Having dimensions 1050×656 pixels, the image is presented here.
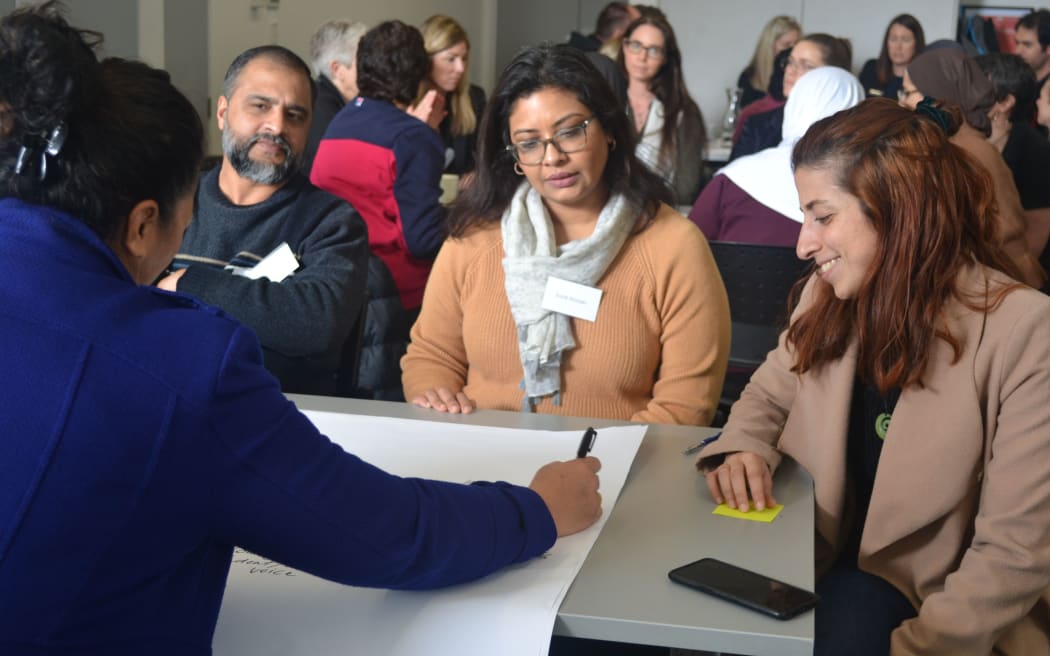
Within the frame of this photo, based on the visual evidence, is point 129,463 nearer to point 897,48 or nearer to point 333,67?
point 333,67

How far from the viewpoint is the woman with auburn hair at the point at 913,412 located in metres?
1.57

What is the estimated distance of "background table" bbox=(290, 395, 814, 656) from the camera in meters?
1.16

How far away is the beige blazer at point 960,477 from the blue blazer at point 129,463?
2.67ft

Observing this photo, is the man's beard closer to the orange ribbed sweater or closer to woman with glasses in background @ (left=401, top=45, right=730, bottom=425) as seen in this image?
woman with glasses in background @ (left=401, top=45, right=730, bottom=425)

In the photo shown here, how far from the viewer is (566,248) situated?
2318 millimetres

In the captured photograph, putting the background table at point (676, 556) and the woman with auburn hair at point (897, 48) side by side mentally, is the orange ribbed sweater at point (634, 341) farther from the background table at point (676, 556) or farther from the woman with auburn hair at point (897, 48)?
the woman with auburn hair at point (897, 48)

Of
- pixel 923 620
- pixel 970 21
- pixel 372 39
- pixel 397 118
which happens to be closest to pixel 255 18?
pixel 372 39

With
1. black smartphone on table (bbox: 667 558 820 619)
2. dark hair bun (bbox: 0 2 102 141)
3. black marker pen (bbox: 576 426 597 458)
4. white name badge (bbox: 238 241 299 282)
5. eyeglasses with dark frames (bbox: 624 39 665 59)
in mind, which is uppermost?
eyeglasses with dark frames (bbox: 624 39 665 59)

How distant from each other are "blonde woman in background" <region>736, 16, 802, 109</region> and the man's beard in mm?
5786

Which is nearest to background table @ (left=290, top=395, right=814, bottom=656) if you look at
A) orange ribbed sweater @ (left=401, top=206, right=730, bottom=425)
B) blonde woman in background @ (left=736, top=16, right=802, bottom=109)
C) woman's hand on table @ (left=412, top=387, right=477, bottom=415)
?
woman's hand on table @ (left=412, top=387, right=477, bottom=415)

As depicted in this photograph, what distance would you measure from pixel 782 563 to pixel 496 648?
0.39 m

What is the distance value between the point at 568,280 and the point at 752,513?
0.86 m

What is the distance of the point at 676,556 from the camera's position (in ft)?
4.43

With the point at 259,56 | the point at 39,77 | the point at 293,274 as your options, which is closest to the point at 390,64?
the point at 259,56
